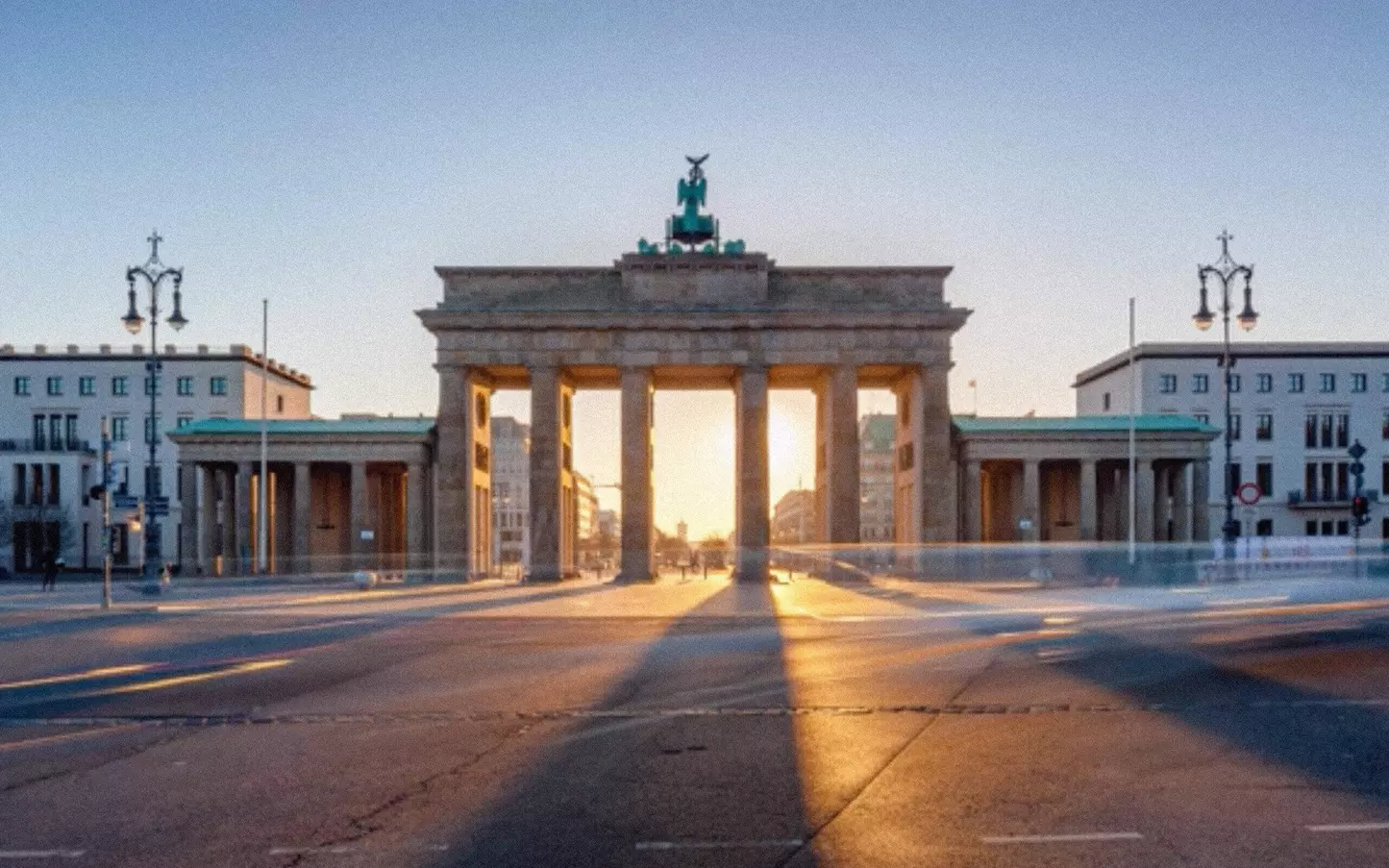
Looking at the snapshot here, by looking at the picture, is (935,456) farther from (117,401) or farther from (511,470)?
(511,470)

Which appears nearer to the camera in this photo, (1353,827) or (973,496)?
(1353,827)

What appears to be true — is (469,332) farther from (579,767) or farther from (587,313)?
(579,767)

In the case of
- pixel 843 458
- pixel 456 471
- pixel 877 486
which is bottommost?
pixel 877 486

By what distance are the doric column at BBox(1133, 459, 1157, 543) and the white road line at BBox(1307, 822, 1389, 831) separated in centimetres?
6783

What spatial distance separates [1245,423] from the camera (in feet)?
321

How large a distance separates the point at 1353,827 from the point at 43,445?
346 feet

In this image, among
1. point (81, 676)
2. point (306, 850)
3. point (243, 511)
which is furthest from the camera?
point (243, 511)

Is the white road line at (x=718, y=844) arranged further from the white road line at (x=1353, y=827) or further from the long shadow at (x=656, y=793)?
the white road line at (x=1353, y=827)

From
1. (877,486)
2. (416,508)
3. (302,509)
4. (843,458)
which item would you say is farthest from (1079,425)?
(877,486)

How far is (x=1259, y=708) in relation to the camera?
16.0m

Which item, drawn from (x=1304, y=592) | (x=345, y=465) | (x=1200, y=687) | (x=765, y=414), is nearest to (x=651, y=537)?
(x=765, y=414)

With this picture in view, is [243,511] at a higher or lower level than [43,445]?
lower

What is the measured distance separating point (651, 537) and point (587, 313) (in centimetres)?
1204

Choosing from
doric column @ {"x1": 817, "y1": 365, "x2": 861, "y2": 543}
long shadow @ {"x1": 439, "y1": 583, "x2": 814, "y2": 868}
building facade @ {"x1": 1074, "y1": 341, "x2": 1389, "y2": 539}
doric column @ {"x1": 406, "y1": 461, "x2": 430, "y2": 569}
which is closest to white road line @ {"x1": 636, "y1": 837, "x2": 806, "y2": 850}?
long shadow @ {"x1": 439, "y1": 583, "x2": 814, "y2": 868}
